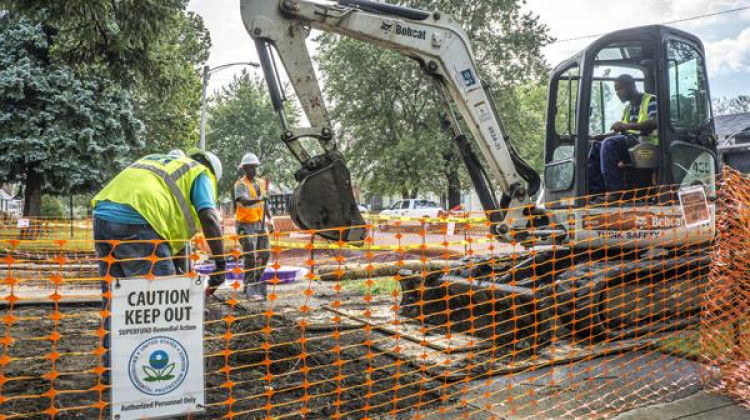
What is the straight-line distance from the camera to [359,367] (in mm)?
4555

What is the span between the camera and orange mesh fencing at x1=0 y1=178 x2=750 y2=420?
3.69 meters

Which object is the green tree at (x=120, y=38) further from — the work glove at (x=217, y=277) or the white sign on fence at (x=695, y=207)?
the white sign on fence at (x=695, y=207)

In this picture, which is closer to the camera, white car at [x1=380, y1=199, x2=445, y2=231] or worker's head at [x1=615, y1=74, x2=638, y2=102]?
worker's head at [x1=615, y1=74, x2=638, y2=102]

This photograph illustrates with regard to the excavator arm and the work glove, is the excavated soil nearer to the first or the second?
the work glove

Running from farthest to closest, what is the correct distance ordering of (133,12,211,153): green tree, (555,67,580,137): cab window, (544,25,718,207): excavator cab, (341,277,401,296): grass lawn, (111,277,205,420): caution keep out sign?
(133,12,211,153): green tree < (341,277,401,296): grass lawn < (555,67,580,137): cab window < (544,25,718,207): excavator cab < (111,277,205,420): caution keep out sign

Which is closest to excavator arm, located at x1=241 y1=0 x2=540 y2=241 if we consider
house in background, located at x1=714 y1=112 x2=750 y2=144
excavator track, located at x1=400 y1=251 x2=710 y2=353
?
excavator track, located at x1=400 y1=251 x2=710 y2=353

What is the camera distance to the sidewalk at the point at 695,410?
12.1 feet

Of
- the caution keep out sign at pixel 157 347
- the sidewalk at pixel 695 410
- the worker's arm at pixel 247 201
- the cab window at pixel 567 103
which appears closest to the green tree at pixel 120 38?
the worker's arm at pixel 247 201

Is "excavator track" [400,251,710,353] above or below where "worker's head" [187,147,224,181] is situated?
below

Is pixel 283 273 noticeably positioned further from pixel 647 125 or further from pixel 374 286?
pixel 647 125

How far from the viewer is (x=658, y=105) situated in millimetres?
5816

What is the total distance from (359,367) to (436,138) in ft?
72.1

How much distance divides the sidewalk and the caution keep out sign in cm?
253

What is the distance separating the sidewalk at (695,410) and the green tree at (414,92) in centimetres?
2162
